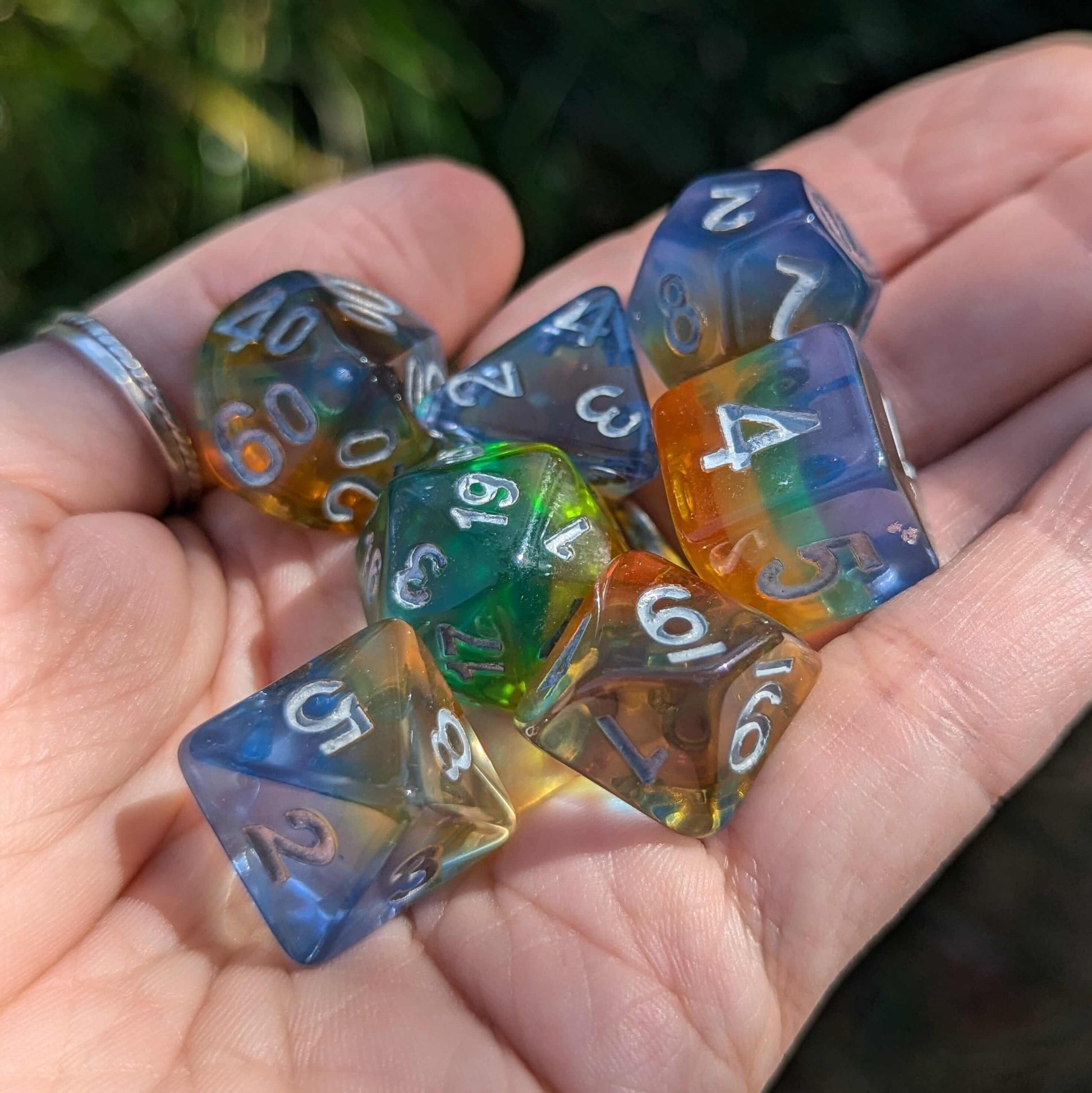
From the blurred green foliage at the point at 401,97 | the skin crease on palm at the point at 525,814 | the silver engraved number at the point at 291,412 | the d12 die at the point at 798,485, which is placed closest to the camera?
the skin crease on palm at the point at 525,814

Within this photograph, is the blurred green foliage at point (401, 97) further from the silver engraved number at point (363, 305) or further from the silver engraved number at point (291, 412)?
the silver engraved number at point (291, 412)

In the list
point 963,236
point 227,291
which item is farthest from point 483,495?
point 963,236

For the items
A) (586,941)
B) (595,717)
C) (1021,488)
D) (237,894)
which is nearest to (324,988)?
(237,894)

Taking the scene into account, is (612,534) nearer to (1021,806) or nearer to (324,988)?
(324,988)

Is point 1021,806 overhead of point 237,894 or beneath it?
beneath

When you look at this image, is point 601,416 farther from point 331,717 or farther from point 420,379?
point 331,717

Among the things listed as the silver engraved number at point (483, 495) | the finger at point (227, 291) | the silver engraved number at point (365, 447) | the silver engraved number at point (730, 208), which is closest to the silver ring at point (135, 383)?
the finger at point (227, 291)

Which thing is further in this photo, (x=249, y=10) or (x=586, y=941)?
(x=249, y=10)
